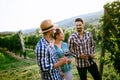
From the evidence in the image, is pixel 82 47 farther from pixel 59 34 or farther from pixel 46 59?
pixel 46 59

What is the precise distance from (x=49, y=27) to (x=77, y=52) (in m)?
2.20

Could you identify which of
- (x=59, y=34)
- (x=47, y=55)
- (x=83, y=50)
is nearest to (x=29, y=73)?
(x=83, y=50)

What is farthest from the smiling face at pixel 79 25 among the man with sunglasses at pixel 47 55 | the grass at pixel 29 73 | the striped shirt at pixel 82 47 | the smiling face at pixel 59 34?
the man with sunglasses at pixel 47 55

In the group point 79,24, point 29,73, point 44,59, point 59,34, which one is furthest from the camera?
point 29,73

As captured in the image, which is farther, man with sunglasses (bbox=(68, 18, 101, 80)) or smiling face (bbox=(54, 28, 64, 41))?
man with sunglasses (bbox=(68, 18, 101, 80))

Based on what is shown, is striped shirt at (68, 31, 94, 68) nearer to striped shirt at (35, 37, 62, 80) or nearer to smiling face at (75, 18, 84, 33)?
smiling face at (75, 18, 84, 33)

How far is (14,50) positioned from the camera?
3528 cm

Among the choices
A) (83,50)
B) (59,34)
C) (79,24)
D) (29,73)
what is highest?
(79,24)

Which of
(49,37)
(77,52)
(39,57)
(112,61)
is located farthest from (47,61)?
(112,61)

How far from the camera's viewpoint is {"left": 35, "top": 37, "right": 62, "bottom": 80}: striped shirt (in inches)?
150

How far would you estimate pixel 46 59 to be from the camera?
3848 millimetres

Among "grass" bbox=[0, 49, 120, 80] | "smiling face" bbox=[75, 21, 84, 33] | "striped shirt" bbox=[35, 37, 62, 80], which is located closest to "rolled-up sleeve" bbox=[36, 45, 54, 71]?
"striped shirt" bbox=[35, 37, 62, 80]

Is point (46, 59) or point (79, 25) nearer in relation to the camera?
point (46, 59)

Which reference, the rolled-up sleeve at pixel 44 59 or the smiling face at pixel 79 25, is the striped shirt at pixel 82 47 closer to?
the smiling face at pixel 79 25
